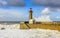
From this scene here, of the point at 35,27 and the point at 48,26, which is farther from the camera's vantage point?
the point at 35,27

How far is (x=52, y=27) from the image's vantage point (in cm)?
1859

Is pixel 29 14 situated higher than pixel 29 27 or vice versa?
pixel 29 14

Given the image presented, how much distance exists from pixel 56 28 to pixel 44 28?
2296 mm

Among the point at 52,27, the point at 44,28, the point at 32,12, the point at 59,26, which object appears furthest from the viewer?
the point at 32,12

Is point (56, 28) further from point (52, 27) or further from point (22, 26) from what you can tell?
point (22, 26)

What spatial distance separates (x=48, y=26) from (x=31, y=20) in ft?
12.4

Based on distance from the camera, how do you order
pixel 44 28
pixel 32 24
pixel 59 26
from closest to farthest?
pixel 59 26 → pixel 44 28 → pixel 32 24

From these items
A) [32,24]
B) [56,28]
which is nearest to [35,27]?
[32,24]

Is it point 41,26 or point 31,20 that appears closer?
point 41,26

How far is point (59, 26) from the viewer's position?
57.2 feet

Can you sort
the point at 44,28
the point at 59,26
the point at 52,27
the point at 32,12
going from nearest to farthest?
the point at 59,26, the point at 52,27, the point at 44,28, the point at 32,12

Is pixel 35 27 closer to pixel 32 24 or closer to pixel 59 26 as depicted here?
pixel 32 24

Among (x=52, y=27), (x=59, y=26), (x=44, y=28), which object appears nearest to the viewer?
(x=59, y=26)

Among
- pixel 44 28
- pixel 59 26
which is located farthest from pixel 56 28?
pixel 44 28
